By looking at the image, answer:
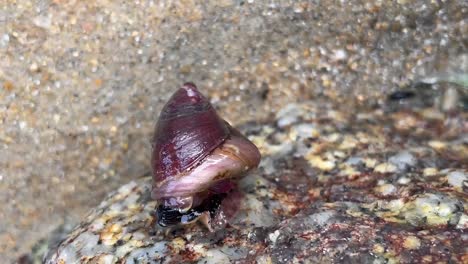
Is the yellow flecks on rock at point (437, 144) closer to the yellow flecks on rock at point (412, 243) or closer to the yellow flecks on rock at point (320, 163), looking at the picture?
the yellow flecks on rock at point (320, 163)

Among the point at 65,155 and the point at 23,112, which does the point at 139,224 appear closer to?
the point at 65,155

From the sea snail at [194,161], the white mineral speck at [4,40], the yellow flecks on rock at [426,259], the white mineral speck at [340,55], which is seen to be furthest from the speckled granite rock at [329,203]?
the white mineral speck at [4,40]

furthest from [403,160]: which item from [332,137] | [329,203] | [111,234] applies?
[111,234]

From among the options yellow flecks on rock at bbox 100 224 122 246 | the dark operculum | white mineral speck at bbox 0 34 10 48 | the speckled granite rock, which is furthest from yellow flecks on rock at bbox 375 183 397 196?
white mineral speck at bbox 0 34 10 48

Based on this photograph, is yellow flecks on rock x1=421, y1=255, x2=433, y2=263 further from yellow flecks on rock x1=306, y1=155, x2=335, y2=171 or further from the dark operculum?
the dark operculum

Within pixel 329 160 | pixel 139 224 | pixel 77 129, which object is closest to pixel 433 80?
pixel 329 160

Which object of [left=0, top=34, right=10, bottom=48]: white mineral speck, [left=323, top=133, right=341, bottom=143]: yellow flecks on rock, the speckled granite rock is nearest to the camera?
the speckled granite rock
